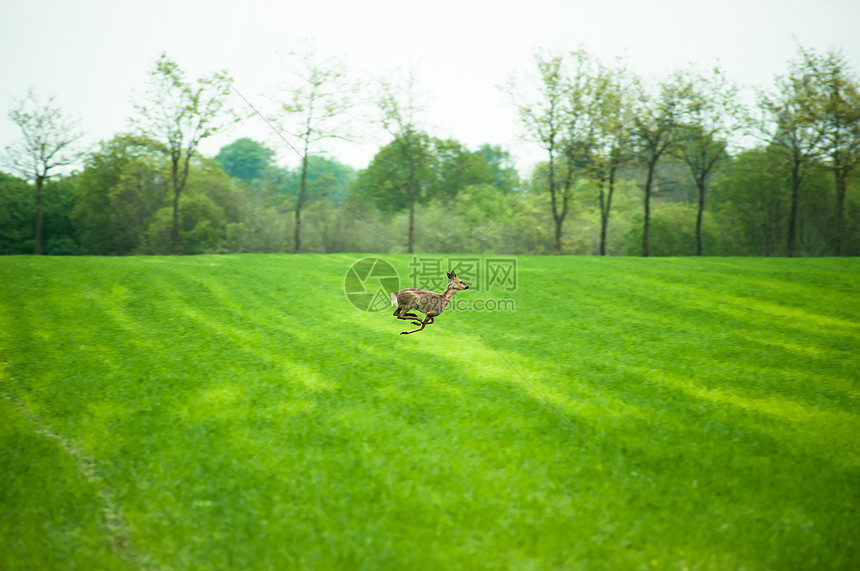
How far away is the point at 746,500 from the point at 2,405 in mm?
9591

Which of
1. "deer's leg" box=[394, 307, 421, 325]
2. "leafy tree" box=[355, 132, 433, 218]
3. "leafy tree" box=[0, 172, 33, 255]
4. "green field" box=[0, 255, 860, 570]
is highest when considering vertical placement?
"leafy tree" box=[355, 132, 433, 218]

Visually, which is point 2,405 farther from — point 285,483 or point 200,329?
point 285,483

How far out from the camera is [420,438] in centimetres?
595

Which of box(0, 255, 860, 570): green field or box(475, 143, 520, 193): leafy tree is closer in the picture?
box(0, 255, 860, 570): green field

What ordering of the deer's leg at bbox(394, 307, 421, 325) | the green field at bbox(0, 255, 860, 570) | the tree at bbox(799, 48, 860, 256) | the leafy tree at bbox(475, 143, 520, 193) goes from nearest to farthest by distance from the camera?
the green field at bbox(0, 255, 860, 570), the deer's leg at bbox(394, 307, 421, 325), the tree at bbox(799, 48, 860, 256), the leafy tree at bbox(475, 143, 520, 193)

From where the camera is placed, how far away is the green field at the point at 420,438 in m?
4.54

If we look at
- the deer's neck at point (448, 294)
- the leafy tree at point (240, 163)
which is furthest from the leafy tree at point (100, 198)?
the deer's neck at point (448, 294)

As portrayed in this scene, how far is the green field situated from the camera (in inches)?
179

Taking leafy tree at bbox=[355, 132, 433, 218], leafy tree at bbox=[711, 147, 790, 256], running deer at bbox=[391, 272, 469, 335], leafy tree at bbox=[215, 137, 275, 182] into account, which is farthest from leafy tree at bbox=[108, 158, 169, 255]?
leafy tree at bbox=[711, 147, 790, 256]

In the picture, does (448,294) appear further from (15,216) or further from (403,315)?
(15,216)

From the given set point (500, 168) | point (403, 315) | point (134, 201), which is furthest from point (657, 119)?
point (134, 201)

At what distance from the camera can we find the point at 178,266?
1465 cm

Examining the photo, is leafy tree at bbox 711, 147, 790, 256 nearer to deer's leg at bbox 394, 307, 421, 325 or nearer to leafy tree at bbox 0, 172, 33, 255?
deer's leg at bbox 394, 307, 421, 325

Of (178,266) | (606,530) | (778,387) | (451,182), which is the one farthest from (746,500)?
(451,182)
